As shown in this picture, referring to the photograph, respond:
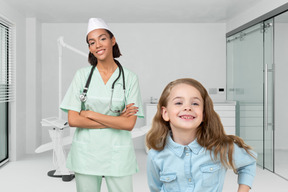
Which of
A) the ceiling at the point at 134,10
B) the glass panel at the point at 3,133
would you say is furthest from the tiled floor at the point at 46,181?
the ceiling at the point at 134,10

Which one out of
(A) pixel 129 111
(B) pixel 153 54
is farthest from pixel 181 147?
(B) pixel 153 54

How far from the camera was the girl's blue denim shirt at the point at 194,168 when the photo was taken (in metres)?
1.16

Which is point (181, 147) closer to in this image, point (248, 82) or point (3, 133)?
point (248, 82)

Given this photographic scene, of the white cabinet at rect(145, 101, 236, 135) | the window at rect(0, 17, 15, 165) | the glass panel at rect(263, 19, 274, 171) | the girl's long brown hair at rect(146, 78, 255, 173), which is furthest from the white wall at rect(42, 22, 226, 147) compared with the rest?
the girl's long brown hair at rect(146, 78, 255, 173)

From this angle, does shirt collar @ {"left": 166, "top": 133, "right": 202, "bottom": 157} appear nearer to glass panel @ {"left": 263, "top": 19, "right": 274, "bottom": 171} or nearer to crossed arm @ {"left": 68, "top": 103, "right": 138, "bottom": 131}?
crossed arm @ {"left": 68, "top": 103, "right": 138, "bottom": 131}

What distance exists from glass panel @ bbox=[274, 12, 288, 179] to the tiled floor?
0.31 m

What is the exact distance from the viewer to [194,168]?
1162mm

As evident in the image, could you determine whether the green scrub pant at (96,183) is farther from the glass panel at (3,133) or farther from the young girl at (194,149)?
the glass panel at (3,133)

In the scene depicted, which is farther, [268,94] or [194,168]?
[268,94]

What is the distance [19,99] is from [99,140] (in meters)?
3.87

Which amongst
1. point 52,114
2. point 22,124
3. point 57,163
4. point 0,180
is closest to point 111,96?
point 57,163

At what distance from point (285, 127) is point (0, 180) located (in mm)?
3426

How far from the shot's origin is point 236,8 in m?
4.91

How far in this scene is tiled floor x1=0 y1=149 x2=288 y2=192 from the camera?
341 centimetres
